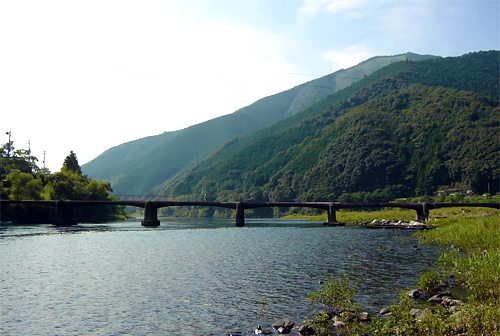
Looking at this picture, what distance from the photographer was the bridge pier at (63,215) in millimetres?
122688

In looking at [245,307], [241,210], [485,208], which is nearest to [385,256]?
[245,307]

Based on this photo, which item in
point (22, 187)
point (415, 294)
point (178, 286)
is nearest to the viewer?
point (415, 294)

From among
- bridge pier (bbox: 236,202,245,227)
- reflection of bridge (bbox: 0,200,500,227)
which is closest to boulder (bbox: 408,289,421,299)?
reflection of bridge (bbox: 0,200,500,227)

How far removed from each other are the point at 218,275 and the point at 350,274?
10.3 m

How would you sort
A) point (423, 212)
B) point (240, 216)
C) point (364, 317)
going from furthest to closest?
point (240, 216) < point (423, 212) < point (364, 317)

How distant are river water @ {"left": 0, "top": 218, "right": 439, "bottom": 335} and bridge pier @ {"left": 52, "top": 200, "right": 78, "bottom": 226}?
69.9 m

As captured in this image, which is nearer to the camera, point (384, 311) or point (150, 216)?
point (384, 311)

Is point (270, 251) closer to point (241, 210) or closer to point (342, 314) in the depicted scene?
point (342, 314)

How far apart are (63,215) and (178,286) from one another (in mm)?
104722

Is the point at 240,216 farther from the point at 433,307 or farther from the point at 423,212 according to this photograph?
the point at 433,307

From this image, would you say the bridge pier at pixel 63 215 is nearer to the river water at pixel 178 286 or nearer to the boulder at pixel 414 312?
the river water at pixel 178 286

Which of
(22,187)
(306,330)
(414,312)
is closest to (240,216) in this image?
(22,187)

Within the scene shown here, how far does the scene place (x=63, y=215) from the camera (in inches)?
4953

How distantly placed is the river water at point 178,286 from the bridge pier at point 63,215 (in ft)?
229
